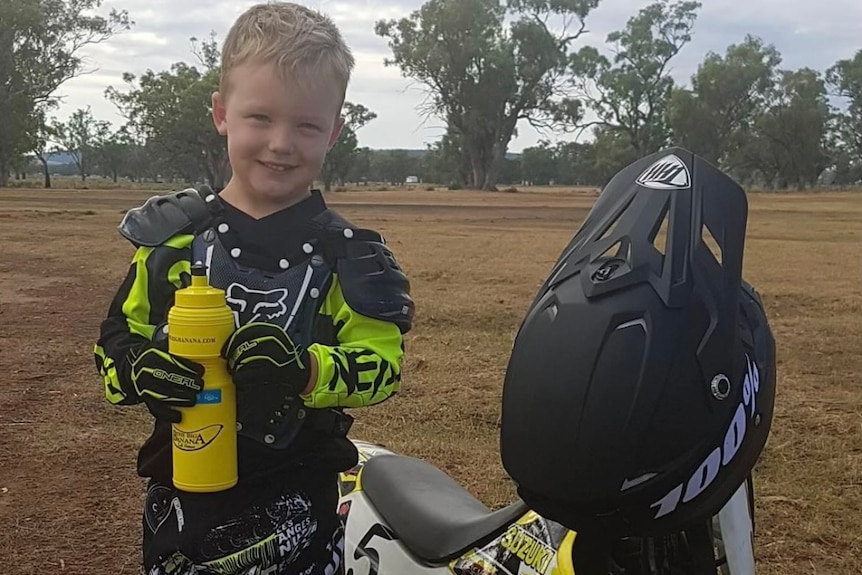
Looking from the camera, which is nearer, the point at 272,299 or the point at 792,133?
the point at 272,299

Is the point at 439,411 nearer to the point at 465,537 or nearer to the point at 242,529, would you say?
the point at 242,529

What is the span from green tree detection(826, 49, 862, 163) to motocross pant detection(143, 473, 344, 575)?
5414 centimetres

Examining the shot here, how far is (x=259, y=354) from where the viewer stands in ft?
5.05

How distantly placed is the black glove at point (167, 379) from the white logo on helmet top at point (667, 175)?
820 millimetres

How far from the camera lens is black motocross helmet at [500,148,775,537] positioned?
1.18 metres

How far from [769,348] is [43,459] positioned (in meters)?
4.16

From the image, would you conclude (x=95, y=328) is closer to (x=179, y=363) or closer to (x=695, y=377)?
(x=179, y=363)

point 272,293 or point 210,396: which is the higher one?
point 272,293

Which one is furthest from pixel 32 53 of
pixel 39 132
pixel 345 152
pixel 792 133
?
pixel 792 133

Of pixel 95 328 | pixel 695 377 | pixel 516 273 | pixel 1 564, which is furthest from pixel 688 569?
pixel 516 273

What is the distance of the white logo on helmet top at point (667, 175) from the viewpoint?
Answer: 4.30 feet

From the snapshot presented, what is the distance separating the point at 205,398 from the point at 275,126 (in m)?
0.56

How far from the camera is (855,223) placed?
2172 centimetres

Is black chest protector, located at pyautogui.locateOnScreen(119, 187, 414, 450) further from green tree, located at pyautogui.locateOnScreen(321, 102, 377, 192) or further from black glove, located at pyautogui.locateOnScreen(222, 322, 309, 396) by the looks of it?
green tree, located at pyautogui.locateOnScreen(321, 102, 377, 192)
